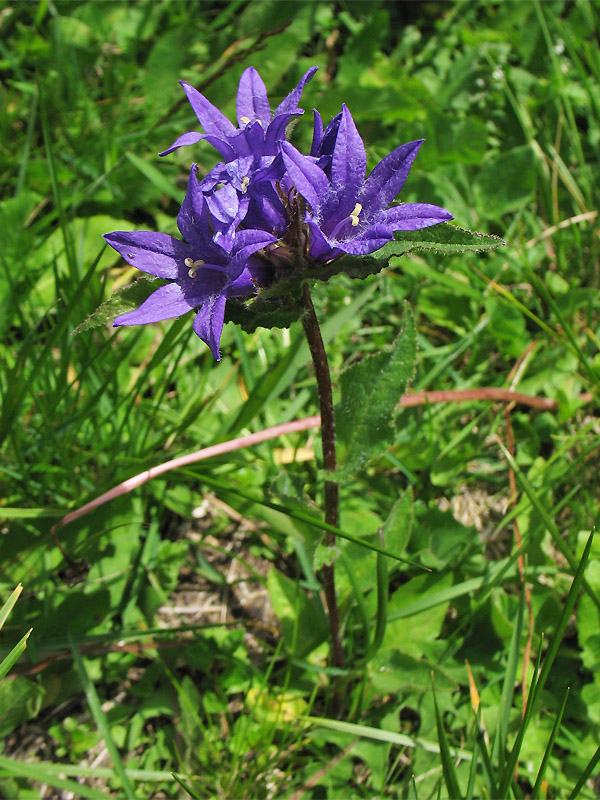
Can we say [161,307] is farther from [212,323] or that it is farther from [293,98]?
[293,98]

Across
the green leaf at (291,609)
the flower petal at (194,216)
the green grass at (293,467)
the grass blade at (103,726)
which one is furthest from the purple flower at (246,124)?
the grass blade at (103,726)

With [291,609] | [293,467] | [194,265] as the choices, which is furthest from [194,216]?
[291,609]

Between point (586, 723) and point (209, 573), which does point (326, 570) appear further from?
point (586, 723)

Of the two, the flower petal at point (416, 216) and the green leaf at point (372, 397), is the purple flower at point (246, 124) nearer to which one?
the flower petal at point (416, 216)

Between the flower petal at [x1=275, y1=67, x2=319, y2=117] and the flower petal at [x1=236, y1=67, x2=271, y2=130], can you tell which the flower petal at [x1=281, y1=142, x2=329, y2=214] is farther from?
the flower petal at [x1=236, y1=67, x2=271, y2=130]

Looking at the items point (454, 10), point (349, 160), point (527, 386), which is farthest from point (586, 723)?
point (454, 10)
